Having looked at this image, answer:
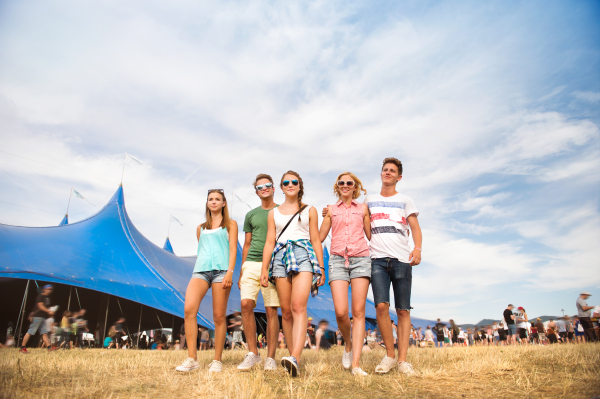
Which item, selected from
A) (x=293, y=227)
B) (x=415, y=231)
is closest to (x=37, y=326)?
(x=293, y=227)

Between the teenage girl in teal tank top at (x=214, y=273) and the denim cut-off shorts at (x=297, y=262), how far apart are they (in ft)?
1.55

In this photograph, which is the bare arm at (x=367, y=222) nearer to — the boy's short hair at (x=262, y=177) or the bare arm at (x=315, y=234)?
the bare arm at (x=315, y=234)

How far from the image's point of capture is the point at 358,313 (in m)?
3.03

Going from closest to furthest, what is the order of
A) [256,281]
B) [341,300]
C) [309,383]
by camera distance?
[309,383] → [341,300] → [256,281]

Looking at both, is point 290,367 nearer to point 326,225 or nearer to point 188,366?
point 188,366

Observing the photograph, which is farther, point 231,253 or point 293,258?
point 231,253

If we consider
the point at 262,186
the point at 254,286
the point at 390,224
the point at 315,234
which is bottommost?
the point at 254,286

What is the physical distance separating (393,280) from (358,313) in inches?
15.8

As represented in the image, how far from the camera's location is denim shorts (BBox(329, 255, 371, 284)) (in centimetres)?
308

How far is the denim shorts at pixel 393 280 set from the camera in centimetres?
310

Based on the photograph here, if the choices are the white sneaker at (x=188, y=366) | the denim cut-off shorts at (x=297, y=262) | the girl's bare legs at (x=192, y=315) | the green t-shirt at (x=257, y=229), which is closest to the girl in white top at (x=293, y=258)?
the denim cut-off shorts at (x=297, y=262)

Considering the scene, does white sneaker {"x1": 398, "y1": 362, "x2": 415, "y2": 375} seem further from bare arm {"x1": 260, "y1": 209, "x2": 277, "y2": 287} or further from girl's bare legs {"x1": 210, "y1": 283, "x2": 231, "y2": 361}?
girl's bare legs {"x1": 210, "y1": 283, "x2": 231, "y2": 361}

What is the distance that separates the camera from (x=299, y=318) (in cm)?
275

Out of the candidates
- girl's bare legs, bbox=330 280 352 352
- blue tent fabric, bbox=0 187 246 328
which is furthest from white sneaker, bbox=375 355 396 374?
blue tent fabric, bbox=0 187 246 328
